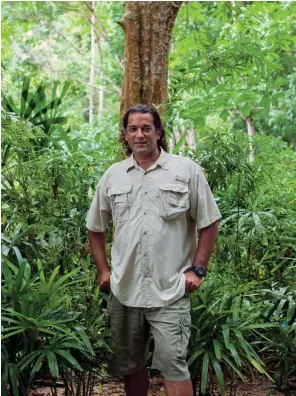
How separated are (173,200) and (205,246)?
279 millimetres

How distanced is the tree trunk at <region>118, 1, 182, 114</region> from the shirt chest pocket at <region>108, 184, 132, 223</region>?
4.33 feet

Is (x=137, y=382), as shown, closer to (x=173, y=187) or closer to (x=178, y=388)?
(x=178, y=388)

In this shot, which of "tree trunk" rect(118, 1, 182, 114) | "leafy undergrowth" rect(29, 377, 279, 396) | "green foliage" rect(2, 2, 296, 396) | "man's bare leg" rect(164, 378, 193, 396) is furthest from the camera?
"tree trunk" rect(118, 1, 182, 114)

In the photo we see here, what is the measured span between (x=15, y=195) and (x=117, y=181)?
766mm

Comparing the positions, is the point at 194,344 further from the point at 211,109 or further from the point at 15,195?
the point at 211,109

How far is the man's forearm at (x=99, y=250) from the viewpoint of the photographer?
316cm

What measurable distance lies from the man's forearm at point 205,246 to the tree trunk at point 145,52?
1.47m

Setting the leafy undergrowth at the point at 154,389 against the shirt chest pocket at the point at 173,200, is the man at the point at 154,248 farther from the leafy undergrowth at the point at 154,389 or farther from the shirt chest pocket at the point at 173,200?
the leafy undergrowth at the point at 154,389

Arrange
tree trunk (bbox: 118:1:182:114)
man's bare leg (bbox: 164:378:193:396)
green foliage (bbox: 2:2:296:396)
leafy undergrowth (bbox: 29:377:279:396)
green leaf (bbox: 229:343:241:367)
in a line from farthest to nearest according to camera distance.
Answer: tree trunk (bbox: 118:1:182:114), leafy undergrowth (bbox: 29:377:279:396), green leaf (bbox: 229:343:241:367), green foliage (bbox: 2:2:296:396), man's bare leg (bbox: 164:378:193:396)

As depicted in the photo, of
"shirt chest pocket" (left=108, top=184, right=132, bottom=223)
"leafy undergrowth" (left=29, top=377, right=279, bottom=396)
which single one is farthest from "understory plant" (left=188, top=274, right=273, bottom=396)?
"shirt chest pocket" (left=108, top=184, right=132, bottom=223)

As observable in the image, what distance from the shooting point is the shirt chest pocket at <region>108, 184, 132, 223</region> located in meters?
2.94

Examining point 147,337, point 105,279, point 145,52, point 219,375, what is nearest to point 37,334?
point 105,279

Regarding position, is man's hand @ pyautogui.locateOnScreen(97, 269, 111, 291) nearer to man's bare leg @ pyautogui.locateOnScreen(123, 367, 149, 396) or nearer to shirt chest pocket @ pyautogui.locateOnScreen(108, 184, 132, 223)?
shirt chest pocket @ pyautogui.locateOnScreen(108, 184, 132, 223)

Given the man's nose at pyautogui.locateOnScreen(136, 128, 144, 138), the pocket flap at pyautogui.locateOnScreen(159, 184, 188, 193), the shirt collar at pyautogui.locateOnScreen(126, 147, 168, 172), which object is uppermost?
the man's nose at pyautogui.locateOnScreen(136, 128, 144, 138)
